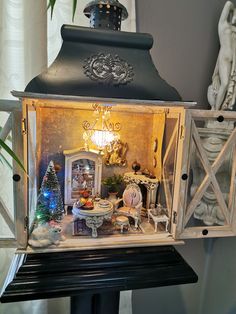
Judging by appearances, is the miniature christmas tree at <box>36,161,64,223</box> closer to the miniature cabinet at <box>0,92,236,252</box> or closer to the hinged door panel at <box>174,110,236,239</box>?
the miniature cabinet at <box>0,92,236,252</box>

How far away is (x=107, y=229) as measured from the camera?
2.76ft

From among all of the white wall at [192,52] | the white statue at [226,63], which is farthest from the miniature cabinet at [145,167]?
the white wall at [192,52]

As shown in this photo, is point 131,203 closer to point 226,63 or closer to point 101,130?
point 101,130

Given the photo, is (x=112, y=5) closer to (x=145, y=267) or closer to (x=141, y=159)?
(x=141, y=159)

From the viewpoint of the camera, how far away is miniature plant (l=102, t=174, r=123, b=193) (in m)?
1.00

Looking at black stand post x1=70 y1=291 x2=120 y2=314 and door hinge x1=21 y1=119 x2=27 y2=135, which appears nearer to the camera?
door hinge x1=21 y1=119 x2=27 y2=135

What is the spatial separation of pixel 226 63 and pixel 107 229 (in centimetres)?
88

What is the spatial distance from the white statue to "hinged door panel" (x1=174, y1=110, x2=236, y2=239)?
202mm

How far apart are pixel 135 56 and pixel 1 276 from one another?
1070 mm

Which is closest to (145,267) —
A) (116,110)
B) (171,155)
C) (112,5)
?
(171,155)

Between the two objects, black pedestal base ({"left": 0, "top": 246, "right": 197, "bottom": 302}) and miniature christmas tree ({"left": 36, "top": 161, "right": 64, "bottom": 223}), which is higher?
miniature christmas tree ({"left": 36, "top": 161, "right": 64, "bottom": 223})

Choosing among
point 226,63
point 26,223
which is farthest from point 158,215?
point 226,63

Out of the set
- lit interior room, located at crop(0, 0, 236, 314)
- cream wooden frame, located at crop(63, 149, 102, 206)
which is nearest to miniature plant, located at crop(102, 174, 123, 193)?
lit interior room, located at crop(0, 0, 236, 314)

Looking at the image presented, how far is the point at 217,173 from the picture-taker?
884mm
